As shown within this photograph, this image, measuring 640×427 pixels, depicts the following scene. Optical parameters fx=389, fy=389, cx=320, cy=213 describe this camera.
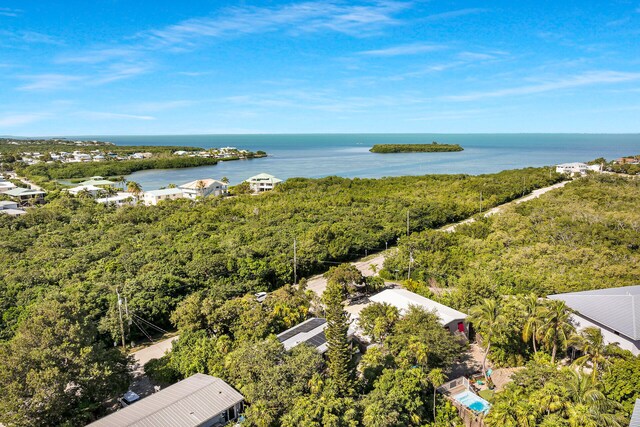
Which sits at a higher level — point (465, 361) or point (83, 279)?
point (83, 279)

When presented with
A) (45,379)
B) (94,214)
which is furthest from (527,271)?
(94,214)

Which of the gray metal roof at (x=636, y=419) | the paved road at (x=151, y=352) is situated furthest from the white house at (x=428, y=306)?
the paved road at (x=151, y=352)

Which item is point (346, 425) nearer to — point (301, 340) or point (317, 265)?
point (301, 340)

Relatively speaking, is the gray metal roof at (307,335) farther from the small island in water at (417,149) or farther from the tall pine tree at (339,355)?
the small island in water at (417,149)

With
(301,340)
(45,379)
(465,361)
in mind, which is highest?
(45,379)

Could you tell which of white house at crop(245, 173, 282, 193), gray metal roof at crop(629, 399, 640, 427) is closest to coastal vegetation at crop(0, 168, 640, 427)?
gray metal roof at crop(629, 399, 640, 427)

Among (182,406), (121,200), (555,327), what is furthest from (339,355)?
(121,200)
